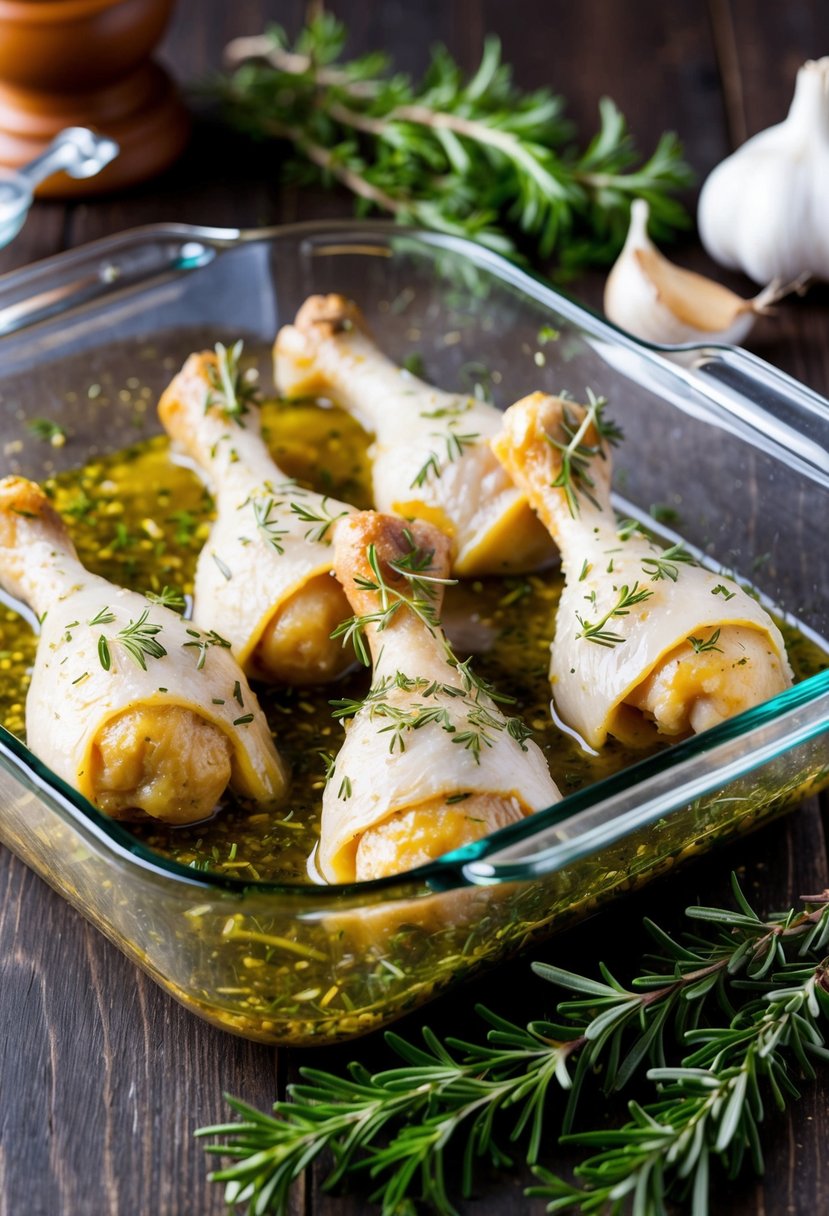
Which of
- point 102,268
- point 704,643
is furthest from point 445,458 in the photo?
point 102,268

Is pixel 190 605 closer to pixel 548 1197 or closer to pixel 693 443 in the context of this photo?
pixel 693 443

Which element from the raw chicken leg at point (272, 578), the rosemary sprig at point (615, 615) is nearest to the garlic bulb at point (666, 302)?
the raw chicken leg at point (272, 578)

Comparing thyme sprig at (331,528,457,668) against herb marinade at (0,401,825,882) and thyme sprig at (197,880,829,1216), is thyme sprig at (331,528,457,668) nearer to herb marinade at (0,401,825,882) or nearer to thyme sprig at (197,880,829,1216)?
herb marinade at (0,401,825,882)

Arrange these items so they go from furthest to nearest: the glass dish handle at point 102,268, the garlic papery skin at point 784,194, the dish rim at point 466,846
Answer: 1. the garlic papery skin at point 784,194
2. the glass dish handle at point 102,268
3. the dish rim at point 466,846

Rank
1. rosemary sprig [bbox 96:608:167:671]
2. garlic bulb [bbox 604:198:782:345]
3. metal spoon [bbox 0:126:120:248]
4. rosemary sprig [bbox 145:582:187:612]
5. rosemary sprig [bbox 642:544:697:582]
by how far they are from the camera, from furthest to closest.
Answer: metal spoon [bbox 0:126:120:248] → garlic bulb [bbox 604:198:782:345] → rosemary sprig [bbox 145:582:187:612] → rosemary sprig [bbox 642:544:697:582] → rosemary sprig [bbox 96:608:167:671]

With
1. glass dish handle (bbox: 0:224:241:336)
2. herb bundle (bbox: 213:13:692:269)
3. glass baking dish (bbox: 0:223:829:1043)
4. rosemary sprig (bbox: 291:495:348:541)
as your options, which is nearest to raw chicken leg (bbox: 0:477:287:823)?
glass baking dish (bbox: 0:223:829:1043)

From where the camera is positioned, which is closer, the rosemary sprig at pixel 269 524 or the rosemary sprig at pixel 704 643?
the rosemary sprig at pixel 704 643

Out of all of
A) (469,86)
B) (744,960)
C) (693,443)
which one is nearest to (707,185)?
(469,86)

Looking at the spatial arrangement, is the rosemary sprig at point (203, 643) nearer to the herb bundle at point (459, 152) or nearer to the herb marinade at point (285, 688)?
the herb marinade at point (285, 688)
